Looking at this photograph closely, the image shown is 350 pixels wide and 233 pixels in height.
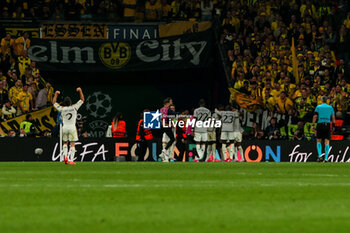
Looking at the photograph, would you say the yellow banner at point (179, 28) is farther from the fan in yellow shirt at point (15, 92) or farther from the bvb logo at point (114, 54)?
the fan in yellow shirt at point (15, 92)

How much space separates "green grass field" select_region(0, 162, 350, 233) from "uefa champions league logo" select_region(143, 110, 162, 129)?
12.0 metres

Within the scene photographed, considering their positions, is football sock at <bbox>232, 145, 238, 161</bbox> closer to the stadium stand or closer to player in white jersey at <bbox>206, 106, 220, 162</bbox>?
player in white jersey at <bbox>206, 106, 220, 162</bbox>

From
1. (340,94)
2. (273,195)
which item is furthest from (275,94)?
(273,195)

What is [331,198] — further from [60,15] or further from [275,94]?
[60,15]

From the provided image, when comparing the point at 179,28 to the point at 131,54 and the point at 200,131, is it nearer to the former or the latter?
the point at 131,54

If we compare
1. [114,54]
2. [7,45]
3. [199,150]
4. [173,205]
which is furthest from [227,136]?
[173,205]

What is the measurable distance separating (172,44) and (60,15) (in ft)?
15.4

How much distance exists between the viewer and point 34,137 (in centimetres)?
2595

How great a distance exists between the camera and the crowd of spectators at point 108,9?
31.6 m

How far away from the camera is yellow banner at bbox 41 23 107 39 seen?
3106 cm

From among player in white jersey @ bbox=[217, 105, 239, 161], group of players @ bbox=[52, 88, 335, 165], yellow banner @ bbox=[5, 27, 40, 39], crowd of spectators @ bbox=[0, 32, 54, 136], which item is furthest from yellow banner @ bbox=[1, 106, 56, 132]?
player in white jersey @ bbox=[217, 105, 239, 161]

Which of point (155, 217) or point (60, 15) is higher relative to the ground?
point (60, 15)

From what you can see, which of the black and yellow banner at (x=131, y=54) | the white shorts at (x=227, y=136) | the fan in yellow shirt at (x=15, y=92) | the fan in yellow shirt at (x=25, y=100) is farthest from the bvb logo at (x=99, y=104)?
the white shorts at (x=227, y=136)

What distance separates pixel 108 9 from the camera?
32.3 metres
